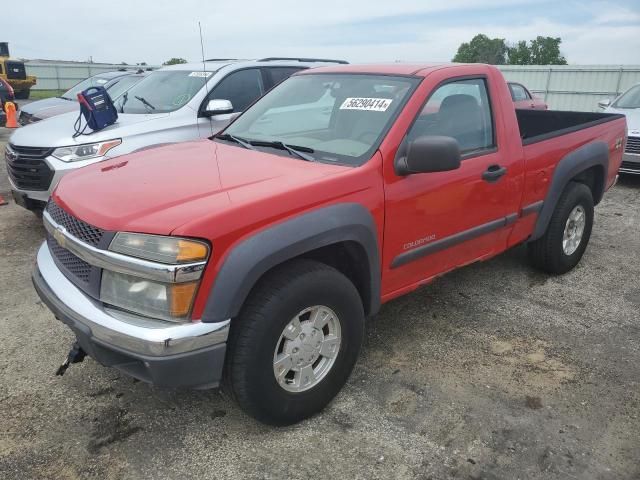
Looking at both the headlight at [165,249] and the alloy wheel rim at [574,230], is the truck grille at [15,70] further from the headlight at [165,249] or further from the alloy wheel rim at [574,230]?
the headlight at [165,249]

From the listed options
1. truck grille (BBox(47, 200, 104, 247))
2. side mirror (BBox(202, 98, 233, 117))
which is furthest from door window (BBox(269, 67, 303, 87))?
truck grille (BBox(47, 200, 104, 247))

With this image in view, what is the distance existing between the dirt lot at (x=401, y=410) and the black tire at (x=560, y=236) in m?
0.48

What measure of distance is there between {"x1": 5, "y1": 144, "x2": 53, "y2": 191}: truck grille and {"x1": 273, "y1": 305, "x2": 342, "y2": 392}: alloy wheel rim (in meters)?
3.64

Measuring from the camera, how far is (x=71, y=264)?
2609 mm

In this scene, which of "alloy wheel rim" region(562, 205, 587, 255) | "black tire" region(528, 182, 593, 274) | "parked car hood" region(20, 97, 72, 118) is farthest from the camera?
"parked car hood" region(20, 97, 72, 118)

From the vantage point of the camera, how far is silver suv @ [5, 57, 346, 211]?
5133 mm

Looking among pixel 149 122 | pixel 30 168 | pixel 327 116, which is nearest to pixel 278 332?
pixel 327 116

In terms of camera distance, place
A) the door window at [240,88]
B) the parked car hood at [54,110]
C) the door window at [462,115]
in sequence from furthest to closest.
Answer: the parked car hood at [54,110] → the door window at [240,88] → the door window at [462,115]

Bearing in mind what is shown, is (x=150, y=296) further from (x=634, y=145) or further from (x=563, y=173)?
(x=634, y=145)

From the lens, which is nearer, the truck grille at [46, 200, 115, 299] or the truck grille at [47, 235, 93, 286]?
the truck grille at [46, 200, 115, 299]

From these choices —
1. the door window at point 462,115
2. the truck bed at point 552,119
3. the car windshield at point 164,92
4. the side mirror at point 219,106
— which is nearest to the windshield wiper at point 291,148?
the door window at point 462,115

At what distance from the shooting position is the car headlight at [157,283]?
7.07 ft

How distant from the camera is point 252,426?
2.70 m

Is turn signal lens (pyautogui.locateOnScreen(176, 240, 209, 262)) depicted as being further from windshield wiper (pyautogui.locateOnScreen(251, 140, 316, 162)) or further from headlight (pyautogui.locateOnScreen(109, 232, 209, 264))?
windshield wiper (pyautogui.locateOnScreen(251, 140, 316, 162))
